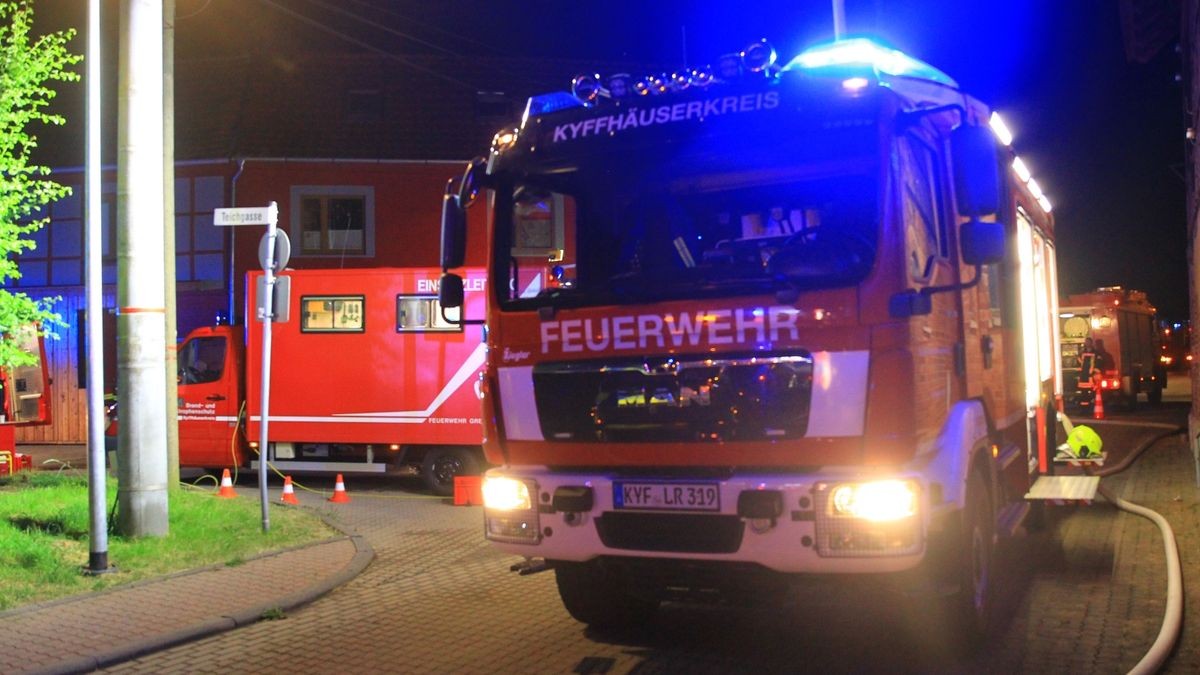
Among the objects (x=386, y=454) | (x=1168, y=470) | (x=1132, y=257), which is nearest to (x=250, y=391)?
(x=386, y=454)

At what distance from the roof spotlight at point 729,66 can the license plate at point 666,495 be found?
2.13 m

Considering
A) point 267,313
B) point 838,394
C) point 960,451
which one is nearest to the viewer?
point 838,394

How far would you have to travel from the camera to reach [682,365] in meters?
5.56

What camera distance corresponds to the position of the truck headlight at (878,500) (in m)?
5.03

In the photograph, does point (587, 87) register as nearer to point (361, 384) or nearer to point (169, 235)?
point (169, 235)

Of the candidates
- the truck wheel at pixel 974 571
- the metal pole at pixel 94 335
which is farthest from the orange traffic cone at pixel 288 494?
the truck wheel at pixel 974 571

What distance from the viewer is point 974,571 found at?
6.11 metres

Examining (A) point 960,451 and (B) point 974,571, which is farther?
(B) point 974,571

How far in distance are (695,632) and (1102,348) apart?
22123mm

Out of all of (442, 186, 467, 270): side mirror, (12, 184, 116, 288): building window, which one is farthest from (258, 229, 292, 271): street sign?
(12, 184, 116, 288): building window

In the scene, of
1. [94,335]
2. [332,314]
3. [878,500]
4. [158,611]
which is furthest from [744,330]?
[332,314]

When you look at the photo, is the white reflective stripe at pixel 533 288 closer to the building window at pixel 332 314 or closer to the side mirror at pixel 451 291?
the side mirror at pixel 451 291

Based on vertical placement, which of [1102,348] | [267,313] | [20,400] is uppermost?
[267,313]

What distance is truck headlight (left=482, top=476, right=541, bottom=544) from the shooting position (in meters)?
5.89
